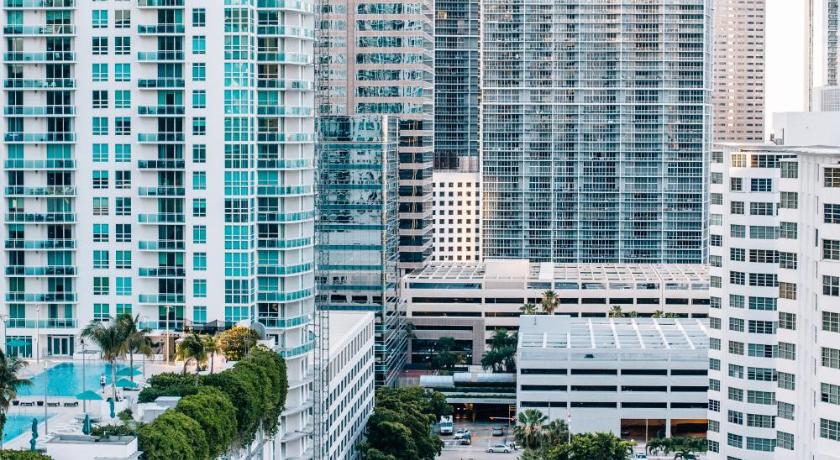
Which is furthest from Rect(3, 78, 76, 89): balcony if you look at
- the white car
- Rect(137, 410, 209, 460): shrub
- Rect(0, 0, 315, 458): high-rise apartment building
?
the white car

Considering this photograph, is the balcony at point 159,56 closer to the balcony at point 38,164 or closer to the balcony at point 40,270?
the balcony at point 38,164

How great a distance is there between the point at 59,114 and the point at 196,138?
9.85 metres

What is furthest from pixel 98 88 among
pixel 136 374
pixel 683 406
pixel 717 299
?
pixel 683 406

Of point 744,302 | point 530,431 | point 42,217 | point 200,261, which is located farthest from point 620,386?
point 42,217

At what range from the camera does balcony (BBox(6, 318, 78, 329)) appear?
119125 mm

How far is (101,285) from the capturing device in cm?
12038

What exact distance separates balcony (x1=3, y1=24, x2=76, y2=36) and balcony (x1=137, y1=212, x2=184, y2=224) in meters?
14.0

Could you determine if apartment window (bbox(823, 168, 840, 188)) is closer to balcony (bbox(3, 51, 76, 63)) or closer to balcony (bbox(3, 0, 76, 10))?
balcony (bbox(3, 51, 76, 63))

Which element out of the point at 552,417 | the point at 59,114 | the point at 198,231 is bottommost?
the point at 552,417

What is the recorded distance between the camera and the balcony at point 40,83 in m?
118

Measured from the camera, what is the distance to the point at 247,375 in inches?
4092

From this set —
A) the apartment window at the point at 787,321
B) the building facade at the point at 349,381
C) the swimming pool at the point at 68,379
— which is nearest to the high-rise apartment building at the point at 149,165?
the swimming pool at the point at 68,379

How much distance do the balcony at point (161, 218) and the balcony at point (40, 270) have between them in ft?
19.9

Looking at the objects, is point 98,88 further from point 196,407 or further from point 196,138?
point 196,407
